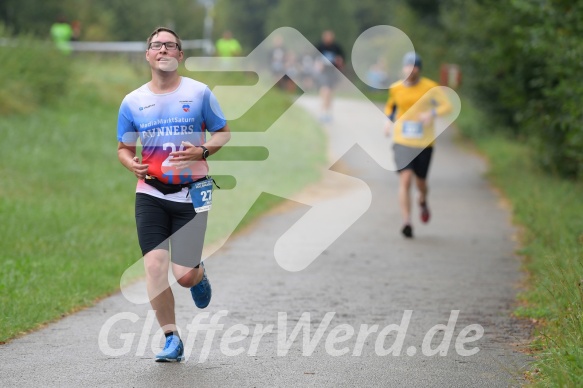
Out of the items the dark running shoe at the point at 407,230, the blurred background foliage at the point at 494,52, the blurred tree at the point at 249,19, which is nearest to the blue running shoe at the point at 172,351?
the blurred background foliage at the point at 494,52

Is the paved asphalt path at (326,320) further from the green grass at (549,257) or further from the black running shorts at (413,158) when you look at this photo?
the black running shorts at (413,158)

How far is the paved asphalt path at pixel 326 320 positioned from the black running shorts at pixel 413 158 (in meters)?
0.86

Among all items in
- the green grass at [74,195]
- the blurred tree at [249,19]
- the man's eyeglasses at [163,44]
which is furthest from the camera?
the blurred tree at [249,19]

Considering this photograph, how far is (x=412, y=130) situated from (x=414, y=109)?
10.5 inches

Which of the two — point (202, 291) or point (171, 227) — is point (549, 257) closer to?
point (202, 291)

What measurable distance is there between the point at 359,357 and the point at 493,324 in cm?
167

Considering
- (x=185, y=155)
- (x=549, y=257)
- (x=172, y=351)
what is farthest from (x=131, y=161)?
(x=549, y=257)

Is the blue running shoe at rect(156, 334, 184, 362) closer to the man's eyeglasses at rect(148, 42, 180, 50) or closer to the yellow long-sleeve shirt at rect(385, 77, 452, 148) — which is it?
the man's eyeglasses at rect(148, 42, 180, 50)

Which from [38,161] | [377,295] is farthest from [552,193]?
[38,161]

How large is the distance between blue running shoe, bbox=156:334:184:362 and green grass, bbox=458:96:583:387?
2.20 m

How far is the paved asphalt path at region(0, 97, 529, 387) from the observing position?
262 inches

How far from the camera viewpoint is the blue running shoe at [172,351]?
22.8ft

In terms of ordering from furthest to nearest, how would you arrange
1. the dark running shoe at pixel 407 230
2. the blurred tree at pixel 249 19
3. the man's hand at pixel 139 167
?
the blurred tree at pixel 249 19 → the dark running shoe at pixel 407 230 → the man's hand at pixel 139 167

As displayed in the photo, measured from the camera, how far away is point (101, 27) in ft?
152
